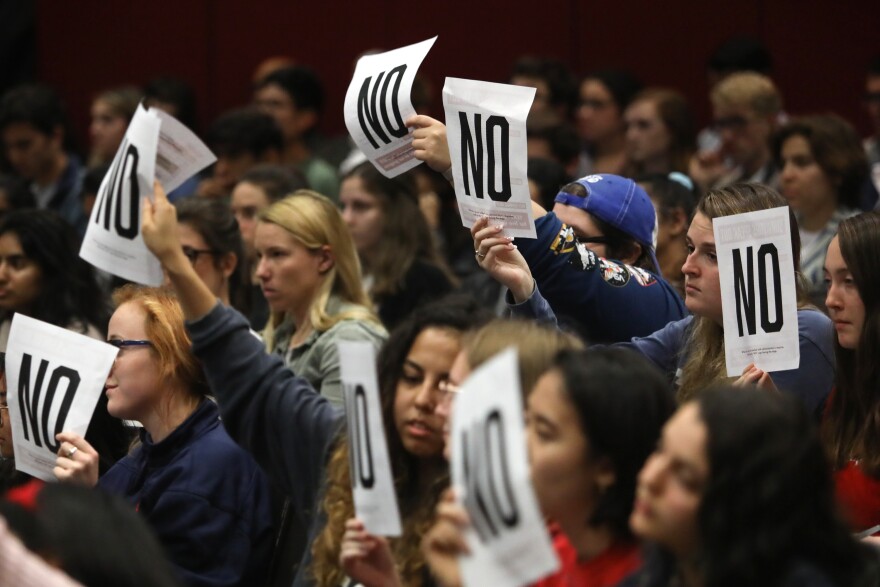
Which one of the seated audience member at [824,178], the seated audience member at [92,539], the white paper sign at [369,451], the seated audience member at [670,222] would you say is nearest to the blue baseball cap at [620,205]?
the seated audience member at [670,222]

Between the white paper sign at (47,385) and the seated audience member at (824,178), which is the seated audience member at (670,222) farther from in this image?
the white paper sign at (47,385)

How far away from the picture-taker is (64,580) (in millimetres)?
2672

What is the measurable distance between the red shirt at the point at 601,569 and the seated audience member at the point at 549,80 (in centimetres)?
623

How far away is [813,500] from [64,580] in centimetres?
134

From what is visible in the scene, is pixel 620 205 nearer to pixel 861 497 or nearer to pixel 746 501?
pixel 861 497

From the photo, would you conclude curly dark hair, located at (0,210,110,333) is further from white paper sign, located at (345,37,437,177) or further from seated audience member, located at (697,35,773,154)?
seated audience member, located at (697,35,773,154)

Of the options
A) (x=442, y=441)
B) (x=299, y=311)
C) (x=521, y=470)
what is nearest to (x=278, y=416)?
(x=442, y=441)

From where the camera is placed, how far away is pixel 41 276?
619cm

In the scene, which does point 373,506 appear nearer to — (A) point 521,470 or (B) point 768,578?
(A) point 521,470

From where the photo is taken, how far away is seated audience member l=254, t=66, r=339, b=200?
918 cm

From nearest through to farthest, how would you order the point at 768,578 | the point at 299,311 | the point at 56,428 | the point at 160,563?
the point at 768,578, the point at 160,563, the point at 56,428, the point at 299,311

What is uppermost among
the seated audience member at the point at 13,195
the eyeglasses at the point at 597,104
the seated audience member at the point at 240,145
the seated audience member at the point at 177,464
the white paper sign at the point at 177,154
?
the white paper sign at the point at 177,154

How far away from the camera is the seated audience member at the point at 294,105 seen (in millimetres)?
9180

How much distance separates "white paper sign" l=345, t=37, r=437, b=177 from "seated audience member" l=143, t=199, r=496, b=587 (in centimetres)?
82
